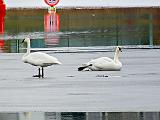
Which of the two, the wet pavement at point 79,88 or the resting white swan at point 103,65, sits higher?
the resting white swan at point 103,65

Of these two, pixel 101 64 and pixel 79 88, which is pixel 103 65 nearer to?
pixel 101 64

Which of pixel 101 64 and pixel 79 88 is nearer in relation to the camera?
pixel 79 88

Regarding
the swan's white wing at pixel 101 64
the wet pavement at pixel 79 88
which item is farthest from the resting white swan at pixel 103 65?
the wet pavement at pixel 79 88

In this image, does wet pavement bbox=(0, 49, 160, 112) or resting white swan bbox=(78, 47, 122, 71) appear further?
resting white swan bbox=(78, 47, 122, 71)

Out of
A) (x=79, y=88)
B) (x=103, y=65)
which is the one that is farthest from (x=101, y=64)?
(x=79, y=88)

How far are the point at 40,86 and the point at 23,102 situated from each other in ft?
9.84

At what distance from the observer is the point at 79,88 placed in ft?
56.2

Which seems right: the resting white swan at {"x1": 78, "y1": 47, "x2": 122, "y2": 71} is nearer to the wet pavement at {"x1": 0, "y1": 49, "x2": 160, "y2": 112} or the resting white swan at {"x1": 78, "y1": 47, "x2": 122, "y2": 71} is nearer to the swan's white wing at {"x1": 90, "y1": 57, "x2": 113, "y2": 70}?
the swan's white wing at {"x1": 90, "y1": 57, "x2": 113, "y2": 70}

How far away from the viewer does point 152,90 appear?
16562 millimetres

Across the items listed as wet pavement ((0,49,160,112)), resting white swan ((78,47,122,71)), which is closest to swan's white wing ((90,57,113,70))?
resting white swan ((78,47,122,71))

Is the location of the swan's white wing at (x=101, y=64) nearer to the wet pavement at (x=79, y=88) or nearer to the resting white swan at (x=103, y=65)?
the resting white swan at (x=103, y=65)

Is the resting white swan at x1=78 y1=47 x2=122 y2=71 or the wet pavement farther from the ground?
the resting white swan at x1=78 y1=47 x2=122 y2=71

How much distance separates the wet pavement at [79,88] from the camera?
1421cm

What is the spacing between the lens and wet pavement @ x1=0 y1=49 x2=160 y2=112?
14.2 m
